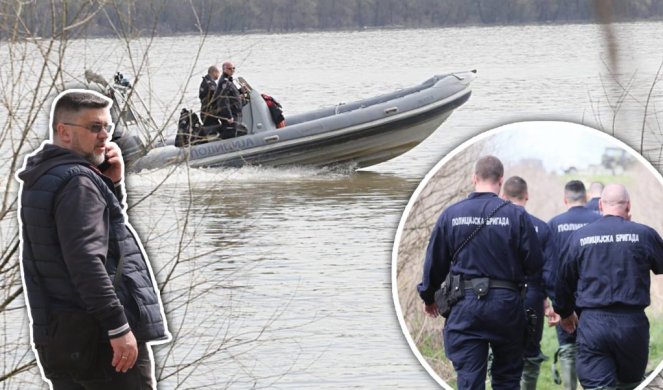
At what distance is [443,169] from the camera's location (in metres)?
3.75

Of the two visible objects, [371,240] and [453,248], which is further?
[371,240]

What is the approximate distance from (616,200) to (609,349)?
1.30 m

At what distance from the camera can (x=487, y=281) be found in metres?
4.75

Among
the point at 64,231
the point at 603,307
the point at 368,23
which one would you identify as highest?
the point at 64,231

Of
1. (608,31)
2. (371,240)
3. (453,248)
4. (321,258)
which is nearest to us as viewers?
(608,31)

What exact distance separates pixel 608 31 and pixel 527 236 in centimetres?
201

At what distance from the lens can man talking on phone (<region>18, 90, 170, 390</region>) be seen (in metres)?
3.43

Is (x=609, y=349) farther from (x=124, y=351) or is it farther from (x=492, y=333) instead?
(x=124, y=351)

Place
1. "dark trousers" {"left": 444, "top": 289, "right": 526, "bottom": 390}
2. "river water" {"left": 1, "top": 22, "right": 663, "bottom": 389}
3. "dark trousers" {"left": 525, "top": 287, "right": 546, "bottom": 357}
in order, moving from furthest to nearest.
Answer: "river water" {"left": 1, "top": 22, "right": 663, "bottom": 389} → "dark trousers" {"left": 525, "top": 287, "right": 546, "bottom": 357} → "dark trousers" {"left": 444, "top": 289, "right": 526, "bottom": 390}

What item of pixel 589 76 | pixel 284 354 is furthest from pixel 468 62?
pixel 284 354

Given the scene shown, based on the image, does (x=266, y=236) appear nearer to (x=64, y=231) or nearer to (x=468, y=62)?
(x=64, y=231)

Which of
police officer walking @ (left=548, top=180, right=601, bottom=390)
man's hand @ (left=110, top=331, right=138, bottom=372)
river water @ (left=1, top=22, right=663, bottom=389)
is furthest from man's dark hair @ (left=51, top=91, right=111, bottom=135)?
police officer walking @ (left=548, top=180, right=601, bottom=390)

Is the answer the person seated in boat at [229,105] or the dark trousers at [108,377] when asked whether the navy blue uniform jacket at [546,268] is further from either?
the person seated in boat at [229,105]

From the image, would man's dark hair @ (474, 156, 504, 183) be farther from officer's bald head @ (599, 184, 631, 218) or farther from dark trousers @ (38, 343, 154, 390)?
dark trousers @ (38, 343, 154, 390)
